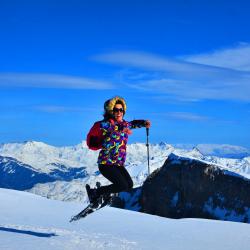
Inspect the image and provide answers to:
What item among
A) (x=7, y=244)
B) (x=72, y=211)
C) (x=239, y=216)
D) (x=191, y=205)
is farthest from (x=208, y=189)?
(x=7, y=244)

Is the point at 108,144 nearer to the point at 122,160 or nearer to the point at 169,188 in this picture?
the point at 122,160

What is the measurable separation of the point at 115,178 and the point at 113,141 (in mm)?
949

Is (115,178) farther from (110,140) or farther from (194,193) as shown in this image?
(194,193)

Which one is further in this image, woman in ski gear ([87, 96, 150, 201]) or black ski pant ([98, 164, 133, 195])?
black ski pant ([98, 164, 133, 195])

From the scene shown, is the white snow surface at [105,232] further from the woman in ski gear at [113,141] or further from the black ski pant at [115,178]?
the woman in ski gear at [113,141]

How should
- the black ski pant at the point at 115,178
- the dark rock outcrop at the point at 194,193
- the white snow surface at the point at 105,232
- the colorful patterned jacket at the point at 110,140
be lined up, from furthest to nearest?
the dark rock outcrop at the point at 194,193, the black ski pant at the point at 115,178, the colorful patterned jacket at the point at 110,140, the white snow surface at the point at 105,232

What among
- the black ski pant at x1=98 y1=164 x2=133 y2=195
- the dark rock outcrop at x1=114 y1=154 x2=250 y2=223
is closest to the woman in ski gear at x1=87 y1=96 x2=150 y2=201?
the black ski pant at x1=98 y1=164 x2=133 y2=195

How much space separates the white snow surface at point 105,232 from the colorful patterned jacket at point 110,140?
194 centimetres

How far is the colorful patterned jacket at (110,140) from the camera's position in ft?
38.1

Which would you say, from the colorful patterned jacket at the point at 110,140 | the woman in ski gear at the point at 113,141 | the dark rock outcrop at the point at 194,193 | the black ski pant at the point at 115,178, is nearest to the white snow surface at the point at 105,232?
the black ski pant at the point at 115,178

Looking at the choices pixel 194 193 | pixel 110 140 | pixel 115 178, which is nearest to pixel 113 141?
pixel 110 140

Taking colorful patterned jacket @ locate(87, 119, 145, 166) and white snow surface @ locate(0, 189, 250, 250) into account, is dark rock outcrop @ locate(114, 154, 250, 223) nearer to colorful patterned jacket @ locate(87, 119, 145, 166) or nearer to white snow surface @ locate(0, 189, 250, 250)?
white snow surface @ locate(0, 189, 250, 250)

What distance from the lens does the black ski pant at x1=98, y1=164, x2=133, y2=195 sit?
467 inches

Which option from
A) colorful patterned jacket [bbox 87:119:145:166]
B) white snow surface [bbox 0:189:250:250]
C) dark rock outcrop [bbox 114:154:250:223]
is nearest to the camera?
white snow surface [bbox 0:189:250:250]
